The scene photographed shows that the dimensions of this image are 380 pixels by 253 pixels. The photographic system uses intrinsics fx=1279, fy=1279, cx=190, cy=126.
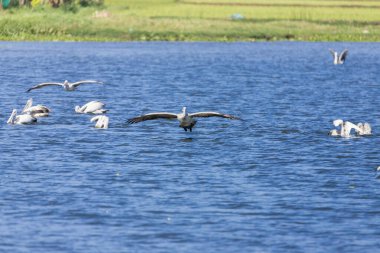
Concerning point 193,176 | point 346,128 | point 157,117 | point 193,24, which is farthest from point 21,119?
point 193,24

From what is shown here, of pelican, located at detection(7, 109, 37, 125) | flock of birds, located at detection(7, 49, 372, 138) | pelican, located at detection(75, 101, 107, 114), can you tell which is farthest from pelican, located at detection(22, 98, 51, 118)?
pelican, located at detection(75, 101, 107, 114)

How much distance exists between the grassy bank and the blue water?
6022 centimetres

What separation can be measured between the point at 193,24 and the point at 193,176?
336ft

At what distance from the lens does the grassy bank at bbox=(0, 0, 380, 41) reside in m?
132

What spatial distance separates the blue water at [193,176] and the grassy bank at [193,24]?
60.2m

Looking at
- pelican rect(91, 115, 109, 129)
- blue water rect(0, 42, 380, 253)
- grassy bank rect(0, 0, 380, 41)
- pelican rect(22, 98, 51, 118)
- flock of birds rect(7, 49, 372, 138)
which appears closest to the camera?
blue water rect(0, 42, 380, 253)

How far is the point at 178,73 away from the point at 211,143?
5128 cm

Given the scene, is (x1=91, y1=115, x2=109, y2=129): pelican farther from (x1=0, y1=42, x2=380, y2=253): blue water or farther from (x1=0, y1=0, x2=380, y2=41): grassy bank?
(x1=0, y1=0, x2=380, y2=41): grassy bank

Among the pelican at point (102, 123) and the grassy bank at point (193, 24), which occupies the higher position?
the pelican at point (102, 123)

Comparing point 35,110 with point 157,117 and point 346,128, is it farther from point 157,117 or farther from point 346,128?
point 346,128

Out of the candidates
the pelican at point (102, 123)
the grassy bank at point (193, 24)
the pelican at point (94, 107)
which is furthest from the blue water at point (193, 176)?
the grassy bank at point (193, 24)

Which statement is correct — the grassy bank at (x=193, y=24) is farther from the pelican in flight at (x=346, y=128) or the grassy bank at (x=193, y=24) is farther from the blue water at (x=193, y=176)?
the pelican in flight at (x=346, y=128)

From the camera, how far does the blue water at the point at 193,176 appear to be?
25.9 m

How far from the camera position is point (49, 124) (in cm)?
4862
